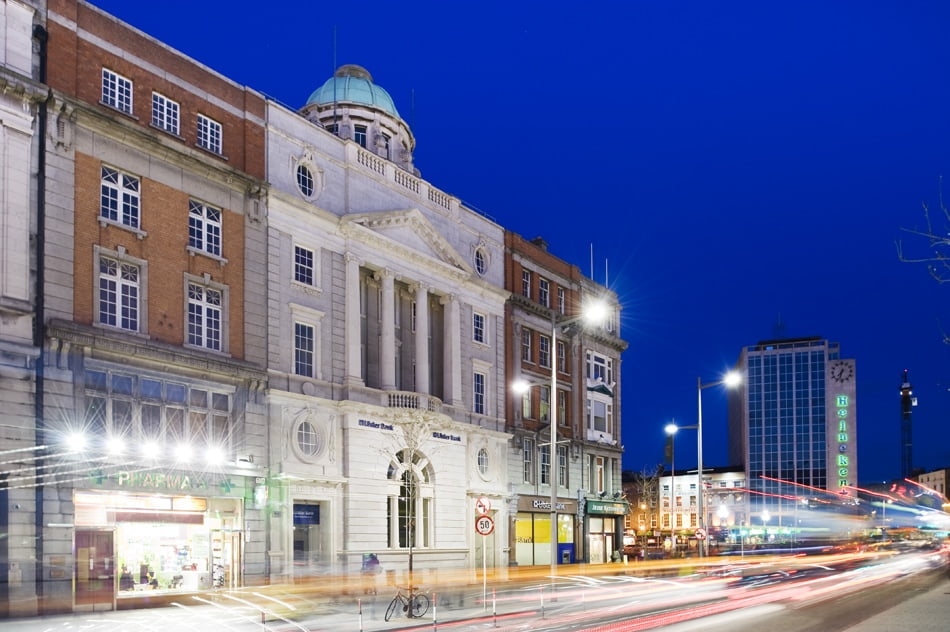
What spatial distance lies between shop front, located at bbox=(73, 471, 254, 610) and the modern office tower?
521 feet

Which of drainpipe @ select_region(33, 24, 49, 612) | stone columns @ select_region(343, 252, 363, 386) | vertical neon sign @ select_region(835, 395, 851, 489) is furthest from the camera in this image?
vertical neon sign @ select_region(835, 395, 851, 489)

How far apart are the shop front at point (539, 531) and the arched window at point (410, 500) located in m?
10.5

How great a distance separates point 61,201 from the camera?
32219 millimetres

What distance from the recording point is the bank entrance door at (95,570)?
3109 centimetres

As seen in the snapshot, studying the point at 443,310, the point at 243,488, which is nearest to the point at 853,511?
the point at 443,310

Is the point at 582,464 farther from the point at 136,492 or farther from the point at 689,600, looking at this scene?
the point at 136,492

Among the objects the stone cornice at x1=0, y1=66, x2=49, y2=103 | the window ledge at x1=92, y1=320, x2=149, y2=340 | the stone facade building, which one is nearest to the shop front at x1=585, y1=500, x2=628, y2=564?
the stone facade building

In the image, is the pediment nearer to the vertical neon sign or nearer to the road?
the road

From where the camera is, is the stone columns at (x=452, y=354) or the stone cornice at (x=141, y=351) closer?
the stone cornice at (x=141, y=351)

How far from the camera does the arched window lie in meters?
46.2

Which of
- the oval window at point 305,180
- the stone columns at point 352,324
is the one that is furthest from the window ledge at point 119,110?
the stone columns at point 352,324

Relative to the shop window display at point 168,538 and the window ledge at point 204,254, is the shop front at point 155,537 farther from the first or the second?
the window ledge at point 204,254

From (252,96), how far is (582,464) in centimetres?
3536

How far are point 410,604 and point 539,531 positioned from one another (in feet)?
110
